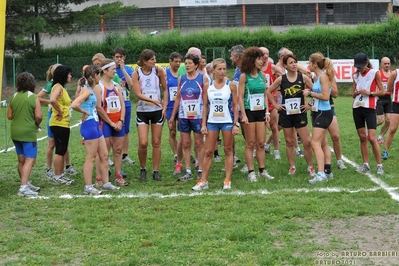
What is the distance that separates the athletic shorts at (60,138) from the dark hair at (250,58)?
2.91 m

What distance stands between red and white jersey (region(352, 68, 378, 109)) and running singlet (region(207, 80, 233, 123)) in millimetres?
2264

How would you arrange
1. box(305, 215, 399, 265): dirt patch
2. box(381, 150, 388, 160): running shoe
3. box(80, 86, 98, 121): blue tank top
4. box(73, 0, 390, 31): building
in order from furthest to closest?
1. box(73, 0, 390, 31): building
2. box(381, 150, 388, 160): running shoe
3. box(80, 86, 98, 121): blue tank top
4. box(305, 215, 399, 265): dirt patch

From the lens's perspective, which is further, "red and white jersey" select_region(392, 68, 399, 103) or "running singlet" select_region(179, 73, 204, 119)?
"red and white jersey" select_region(392, 68, 399, 103)

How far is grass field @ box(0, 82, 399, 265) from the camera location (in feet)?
19.2

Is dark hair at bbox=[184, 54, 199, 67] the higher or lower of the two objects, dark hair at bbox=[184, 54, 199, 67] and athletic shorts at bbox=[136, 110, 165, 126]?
the higher

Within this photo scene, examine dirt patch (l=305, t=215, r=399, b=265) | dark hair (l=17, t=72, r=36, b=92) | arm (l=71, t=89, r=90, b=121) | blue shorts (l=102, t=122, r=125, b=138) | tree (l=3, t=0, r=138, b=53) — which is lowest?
dirt patch (l=305, t=215, r=399, b=265)

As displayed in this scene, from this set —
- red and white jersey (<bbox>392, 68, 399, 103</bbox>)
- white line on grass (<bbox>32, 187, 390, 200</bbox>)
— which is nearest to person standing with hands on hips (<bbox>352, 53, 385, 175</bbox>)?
red and white jersey (<bbox>392, 68, 399, 103</bbox>)

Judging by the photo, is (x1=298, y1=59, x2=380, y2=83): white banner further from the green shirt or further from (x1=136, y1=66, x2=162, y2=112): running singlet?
the green shirt

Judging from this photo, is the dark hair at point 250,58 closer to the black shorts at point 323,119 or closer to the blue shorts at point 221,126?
the blue shorts at point 221,126

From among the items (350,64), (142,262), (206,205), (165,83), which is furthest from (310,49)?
(142,262)

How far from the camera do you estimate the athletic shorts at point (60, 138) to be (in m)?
9.42

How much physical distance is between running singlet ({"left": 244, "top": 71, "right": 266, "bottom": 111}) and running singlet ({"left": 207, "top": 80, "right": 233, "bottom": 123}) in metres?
0.45

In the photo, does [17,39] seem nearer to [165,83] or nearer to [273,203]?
[165,83]

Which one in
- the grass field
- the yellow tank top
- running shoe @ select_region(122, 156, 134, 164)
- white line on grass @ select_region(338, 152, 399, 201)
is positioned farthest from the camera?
running shoe @ select_region(122, 156, 134, 164)
